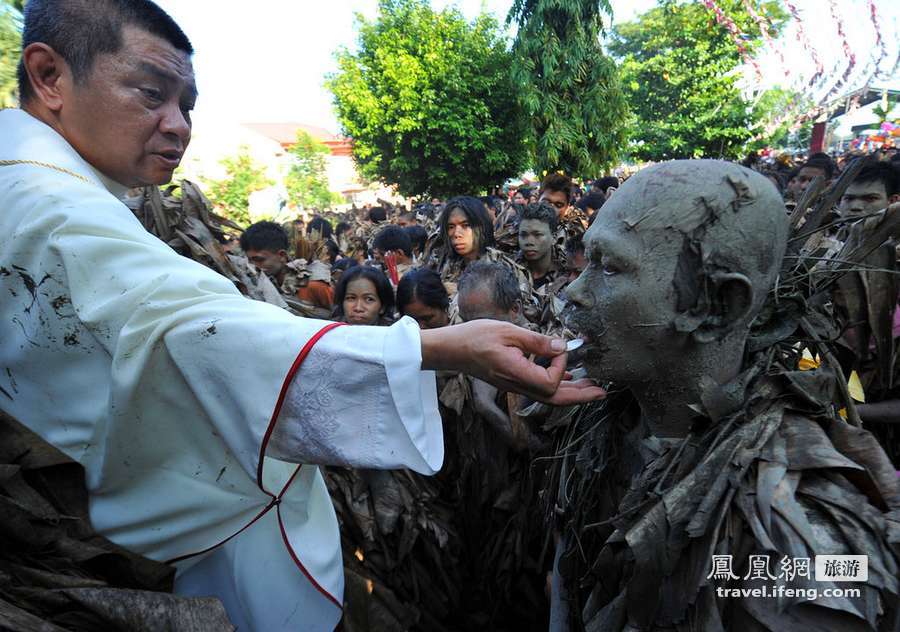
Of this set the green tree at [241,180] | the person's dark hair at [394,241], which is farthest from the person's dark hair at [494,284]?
the green tree at [241,180]

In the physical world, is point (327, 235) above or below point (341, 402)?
below

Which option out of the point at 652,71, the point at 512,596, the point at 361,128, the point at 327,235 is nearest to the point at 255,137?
the point at 361,128

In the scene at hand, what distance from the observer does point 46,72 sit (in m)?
1.59

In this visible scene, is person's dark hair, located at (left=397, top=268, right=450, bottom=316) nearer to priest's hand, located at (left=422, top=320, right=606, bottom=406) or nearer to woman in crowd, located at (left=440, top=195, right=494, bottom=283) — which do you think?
woman in crowd, located at (left=440, top=195, right=494, bottom=283)

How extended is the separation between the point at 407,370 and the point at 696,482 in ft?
2.81

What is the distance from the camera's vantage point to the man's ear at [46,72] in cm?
156

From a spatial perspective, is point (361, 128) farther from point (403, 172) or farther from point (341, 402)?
point (341, 402)

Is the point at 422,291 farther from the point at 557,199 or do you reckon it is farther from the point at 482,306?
the point at 557,199

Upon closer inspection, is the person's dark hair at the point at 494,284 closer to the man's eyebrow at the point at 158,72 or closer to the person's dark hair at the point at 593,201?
the man's eyebrow at the point at 158,72

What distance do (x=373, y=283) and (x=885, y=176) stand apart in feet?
13.4

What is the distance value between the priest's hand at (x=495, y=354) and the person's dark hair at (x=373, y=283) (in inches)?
104

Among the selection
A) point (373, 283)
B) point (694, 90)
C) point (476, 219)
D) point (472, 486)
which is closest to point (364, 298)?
point (373, 283)

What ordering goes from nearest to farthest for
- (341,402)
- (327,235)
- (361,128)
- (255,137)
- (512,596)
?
(341,402), (512,596), (327,235), (361,128), (255,137)

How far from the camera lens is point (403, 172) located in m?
22.7
